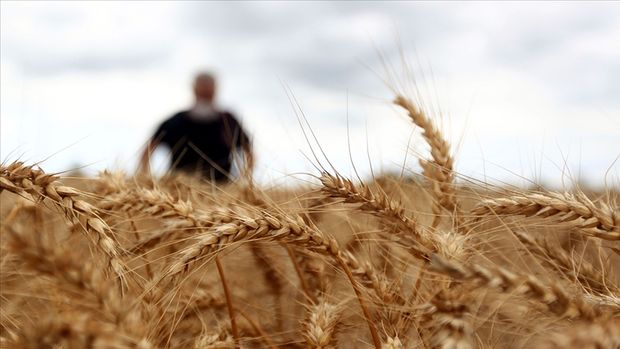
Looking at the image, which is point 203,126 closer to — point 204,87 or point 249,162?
point 204,87

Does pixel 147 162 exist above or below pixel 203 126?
above

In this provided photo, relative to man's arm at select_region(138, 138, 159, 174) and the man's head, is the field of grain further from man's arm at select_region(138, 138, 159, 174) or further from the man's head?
the man's head

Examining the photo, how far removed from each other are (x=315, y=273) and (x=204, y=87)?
4.18 meters

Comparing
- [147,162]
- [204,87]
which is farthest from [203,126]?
[147,162]

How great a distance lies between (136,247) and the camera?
78.4 inches

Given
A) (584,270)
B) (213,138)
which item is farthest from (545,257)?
(213,138)

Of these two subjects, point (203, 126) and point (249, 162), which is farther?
point (203, 126)

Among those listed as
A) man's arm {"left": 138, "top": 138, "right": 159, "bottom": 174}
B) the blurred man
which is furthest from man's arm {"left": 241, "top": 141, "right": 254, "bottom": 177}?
the blurred man

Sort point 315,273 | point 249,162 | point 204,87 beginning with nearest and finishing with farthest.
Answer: point 315,273 < point 249,162 < point 204,87

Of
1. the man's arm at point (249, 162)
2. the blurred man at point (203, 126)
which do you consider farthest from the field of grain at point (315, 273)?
the blurred man at point (203, 126)

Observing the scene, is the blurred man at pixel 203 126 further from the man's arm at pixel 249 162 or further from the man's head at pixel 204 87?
the man's arm at pixel 249 162

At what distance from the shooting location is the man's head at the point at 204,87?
20.1 feet

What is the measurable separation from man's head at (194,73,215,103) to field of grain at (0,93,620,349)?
3412mm

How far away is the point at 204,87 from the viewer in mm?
6121
